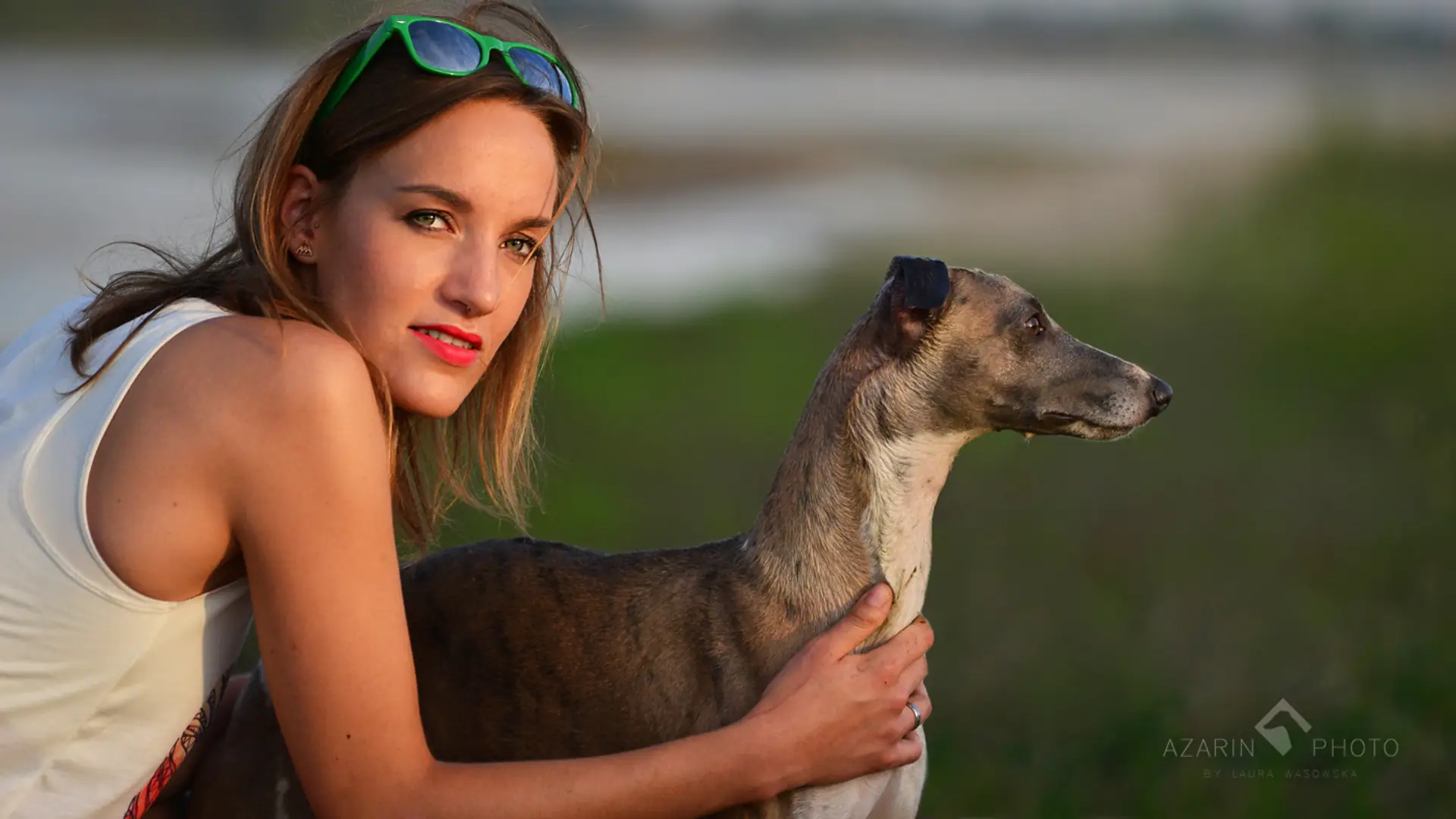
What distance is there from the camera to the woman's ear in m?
2.38

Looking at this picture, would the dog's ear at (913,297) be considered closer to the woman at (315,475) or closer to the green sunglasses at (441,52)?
the woman at (315,475)

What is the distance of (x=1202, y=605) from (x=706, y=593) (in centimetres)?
378

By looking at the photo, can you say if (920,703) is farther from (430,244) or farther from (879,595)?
(430,244)

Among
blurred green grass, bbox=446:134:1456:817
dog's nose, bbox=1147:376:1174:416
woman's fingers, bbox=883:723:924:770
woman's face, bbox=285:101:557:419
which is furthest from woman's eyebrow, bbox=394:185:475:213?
blurred green grass, bbox=446:134:1456:817

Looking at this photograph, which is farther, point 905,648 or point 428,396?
point 905,648

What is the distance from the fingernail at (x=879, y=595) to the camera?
2.66 meters

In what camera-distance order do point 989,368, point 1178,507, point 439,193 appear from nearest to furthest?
point 439,193 → point 989,368 → point 1178,507

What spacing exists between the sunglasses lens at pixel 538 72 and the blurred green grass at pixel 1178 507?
149cm

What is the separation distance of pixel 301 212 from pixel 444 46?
35cm

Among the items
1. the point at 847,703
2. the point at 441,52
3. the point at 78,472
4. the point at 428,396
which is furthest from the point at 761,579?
the point at 78,472

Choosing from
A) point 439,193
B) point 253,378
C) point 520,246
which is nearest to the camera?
point 253,378

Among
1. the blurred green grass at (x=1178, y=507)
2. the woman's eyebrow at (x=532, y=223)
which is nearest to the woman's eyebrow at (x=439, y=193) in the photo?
the woman's eyebrow at (x=532, y=223)

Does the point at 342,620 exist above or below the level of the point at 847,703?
above

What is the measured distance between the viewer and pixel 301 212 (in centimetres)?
240
